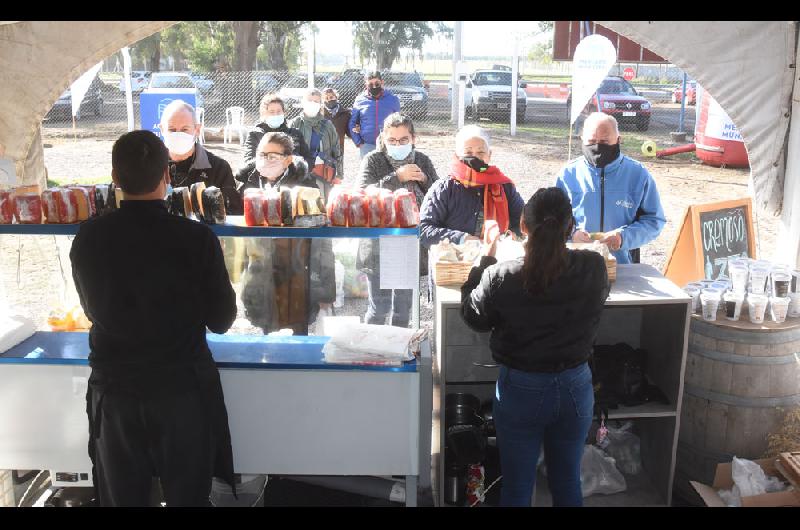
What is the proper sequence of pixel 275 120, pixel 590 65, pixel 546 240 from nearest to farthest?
pixel 546 240, pixel 275 120, pixel 590 65

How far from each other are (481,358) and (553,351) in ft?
5.04

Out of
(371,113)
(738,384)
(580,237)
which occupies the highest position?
(371,113)

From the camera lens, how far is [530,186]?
13164 mm

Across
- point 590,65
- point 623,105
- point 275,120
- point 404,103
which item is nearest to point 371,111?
point 590,65

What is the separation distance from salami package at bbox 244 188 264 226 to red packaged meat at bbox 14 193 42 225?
948 mm

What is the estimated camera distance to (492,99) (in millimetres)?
18703

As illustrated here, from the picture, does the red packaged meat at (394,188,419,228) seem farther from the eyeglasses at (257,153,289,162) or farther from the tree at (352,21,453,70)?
the tree at (352,21,453,70)

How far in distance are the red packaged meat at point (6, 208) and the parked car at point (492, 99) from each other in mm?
15875

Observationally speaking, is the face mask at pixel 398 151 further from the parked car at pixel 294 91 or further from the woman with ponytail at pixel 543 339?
the parked car at pixel 294 91

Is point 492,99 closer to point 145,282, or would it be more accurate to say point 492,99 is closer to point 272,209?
point 272,209

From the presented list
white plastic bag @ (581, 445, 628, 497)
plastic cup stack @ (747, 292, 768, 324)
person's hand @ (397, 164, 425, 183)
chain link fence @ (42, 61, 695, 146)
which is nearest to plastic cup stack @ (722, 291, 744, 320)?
plastic cup stack @ (747, 292, 768, 324)

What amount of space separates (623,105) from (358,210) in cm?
1647

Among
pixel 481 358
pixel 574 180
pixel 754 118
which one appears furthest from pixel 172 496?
pixel 754 118
